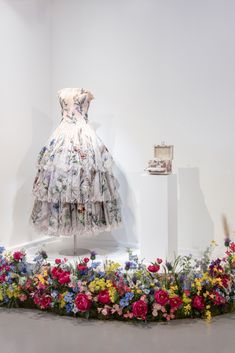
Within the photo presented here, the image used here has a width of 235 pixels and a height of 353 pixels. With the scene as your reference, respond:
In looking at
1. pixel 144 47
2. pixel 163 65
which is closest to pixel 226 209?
pixel 163 65

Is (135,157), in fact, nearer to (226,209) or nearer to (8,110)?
(226,209)

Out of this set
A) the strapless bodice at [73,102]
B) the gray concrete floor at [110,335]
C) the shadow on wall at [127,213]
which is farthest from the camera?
the shadow on wall at [127,213]

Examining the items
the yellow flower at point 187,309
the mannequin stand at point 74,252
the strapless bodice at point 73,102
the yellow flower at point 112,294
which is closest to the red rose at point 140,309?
the yellow flower at point 112,294

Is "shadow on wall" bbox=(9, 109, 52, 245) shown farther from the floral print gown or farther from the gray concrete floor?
the gray concrete floor

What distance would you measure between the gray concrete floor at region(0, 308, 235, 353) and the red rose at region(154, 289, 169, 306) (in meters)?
0.15

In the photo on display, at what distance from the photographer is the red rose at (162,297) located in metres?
2.49

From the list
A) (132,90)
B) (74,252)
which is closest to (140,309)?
(74,252)

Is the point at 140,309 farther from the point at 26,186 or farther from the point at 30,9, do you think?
the point at 30,9

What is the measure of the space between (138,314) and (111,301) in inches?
7.7

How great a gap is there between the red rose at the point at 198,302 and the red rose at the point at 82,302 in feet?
2.20

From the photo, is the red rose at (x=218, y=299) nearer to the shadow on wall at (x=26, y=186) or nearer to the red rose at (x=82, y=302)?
the red rose at (x=82, y=302)

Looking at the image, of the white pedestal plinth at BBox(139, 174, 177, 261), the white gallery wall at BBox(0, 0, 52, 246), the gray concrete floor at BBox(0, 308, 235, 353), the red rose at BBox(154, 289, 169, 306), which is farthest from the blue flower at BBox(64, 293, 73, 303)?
the white gallery wall at BBox(0, 0, 52, 246)

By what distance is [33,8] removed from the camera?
4074 millimetres

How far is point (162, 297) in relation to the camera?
2.49 metres
